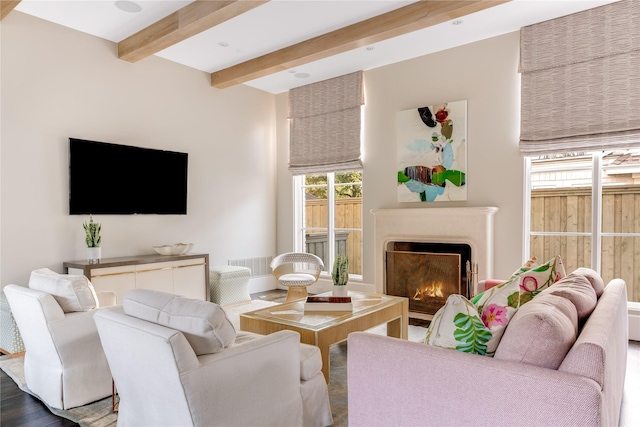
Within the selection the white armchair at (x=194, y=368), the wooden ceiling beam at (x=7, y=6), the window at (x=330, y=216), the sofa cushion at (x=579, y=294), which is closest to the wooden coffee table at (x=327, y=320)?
the white armchair at (x=194, y=368)

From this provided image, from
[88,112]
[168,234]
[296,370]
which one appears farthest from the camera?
[168,234]

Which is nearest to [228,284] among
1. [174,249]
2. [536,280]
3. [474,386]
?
[174,249]

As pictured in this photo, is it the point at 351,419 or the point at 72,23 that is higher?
the point at 72,23

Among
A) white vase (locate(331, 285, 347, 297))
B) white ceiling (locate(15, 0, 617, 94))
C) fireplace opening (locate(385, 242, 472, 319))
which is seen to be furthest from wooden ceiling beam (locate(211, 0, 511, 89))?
white vase (locate(331, 285, 347, 297))

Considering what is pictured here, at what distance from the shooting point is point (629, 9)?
376 centimetres

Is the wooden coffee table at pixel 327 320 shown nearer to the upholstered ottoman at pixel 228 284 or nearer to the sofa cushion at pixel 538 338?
the sofa cushion at pixel 538 338

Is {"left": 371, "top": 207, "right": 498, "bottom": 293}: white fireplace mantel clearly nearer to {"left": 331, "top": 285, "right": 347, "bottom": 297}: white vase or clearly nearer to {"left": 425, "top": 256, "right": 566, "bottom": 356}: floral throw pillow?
{"left": 331, "top": 285, "right": 347, "bottom": 297}: white vase

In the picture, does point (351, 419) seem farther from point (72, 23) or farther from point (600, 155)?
point (72, 23)

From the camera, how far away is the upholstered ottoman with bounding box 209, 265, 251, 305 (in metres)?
5.34

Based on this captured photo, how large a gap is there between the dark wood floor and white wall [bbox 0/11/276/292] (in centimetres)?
153

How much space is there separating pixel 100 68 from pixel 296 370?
4094mm

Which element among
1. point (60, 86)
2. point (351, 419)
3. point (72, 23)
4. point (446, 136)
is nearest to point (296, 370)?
point (351, 419)

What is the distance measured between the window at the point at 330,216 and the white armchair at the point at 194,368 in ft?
12.8

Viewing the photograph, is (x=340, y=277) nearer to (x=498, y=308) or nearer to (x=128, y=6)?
(x=498, y=308)
